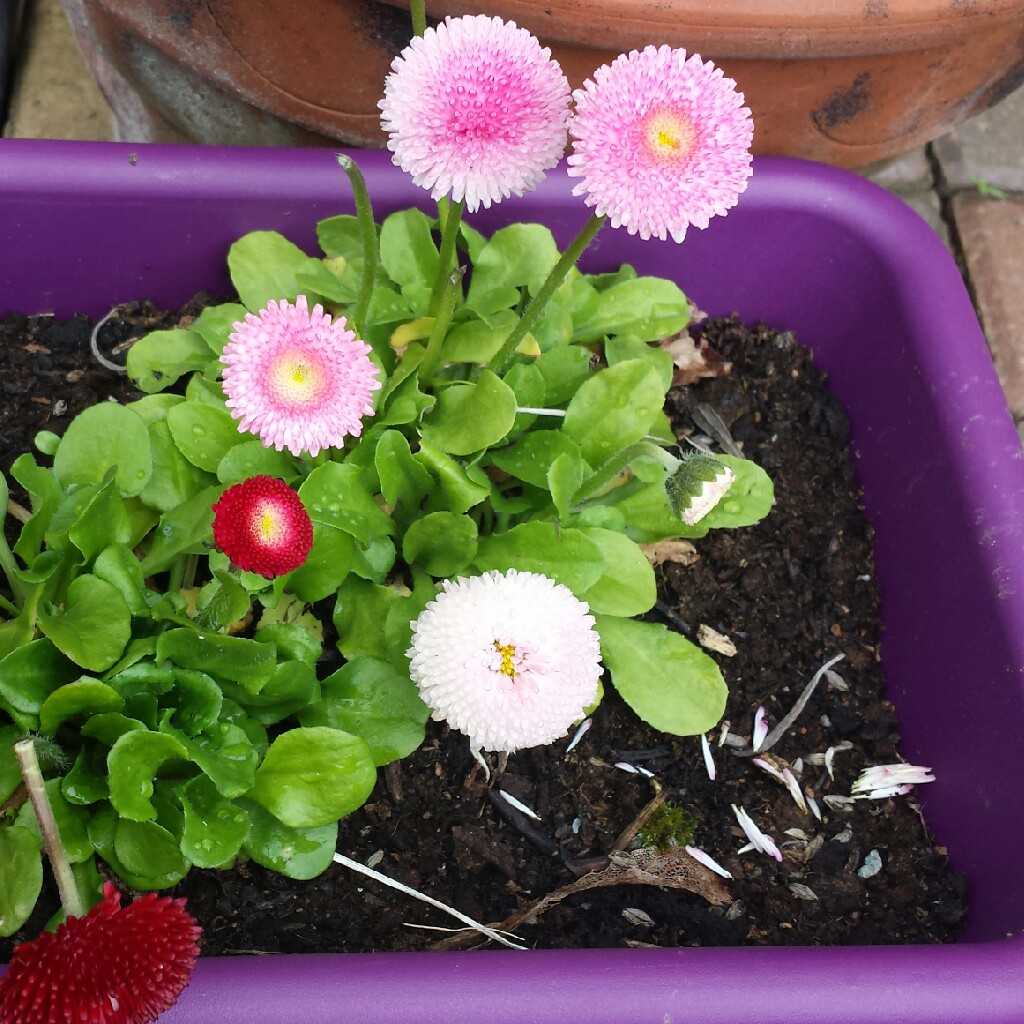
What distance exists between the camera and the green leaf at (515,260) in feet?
3.85

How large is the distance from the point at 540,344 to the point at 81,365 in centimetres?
53

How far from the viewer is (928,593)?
1.15m

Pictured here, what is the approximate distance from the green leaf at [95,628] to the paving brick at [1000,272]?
4.84 feet

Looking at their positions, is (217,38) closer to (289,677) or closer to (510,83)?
(510,83)

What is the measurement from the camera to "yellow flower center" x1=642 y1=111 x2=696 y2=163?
0.76 metres

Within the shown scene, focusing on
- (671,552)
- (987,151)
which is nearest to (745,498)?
(671,552)

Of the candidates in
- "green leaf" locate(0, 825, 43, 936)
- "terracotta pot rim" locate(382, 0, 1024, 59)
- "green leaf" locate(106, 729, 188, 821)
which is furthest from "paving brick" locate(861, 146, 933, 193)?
"green leaf" locate(0, 825, 43, 936)

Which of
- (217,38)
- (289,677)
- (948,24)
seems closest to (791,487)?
(948,24)

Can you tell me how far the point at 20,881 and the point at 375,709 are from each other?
323mm

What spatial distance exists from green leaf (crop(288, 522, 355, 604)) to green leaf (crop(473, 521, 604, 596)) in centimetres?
14

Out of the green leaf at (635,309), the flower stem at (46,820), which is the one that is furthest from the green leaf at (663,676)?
the flower stem at (46,820)

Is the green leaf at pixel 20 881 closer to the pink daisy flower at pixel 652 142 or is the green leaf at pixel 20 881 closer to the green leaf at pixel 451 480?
the green leaf at pixel 451 480

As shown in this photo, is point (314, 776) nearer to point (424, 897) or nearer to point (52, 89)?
point (424, 897)

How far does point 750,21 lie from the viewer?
1.05 meters
